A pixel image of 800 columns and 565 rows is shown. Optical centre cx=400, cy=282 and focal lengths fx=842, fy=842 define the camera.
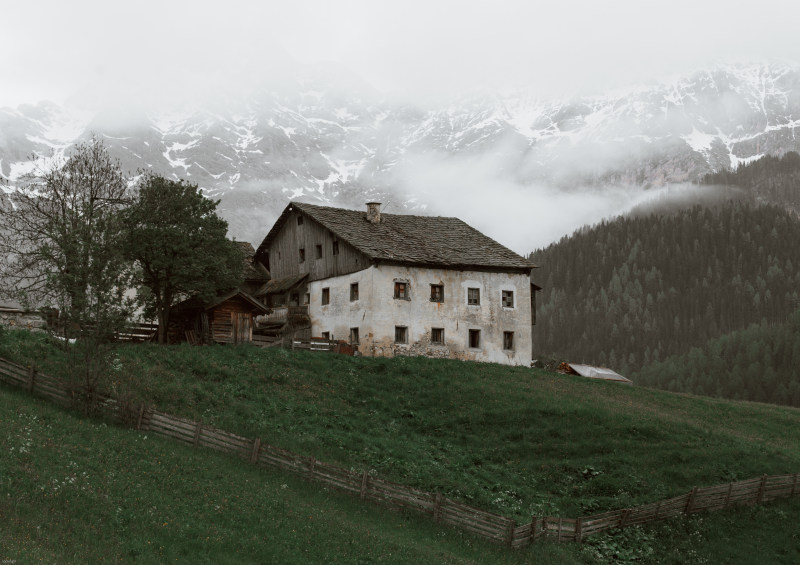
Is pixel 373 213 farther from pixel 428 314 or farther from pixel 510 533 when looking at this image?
pixel 510 533

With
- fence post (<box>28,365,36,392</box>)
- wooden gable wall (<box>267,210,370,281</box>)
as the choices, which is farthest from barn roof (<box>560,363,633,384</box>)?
fence post (<box>28,365,36,392</box>)

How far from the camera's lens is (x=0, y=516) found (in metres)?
21.5

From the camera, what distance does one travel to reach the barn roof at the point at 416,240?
62594mm

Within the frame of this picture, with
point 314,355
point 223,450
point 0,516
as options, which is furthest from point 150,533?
point 314,355

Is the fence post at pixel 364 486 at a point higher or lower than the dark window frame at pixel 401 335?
lower

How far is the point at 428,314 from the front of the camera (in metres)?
A: 61.9

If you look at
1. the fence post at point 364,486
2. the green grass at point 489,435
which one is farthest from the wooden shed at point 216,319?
the fence post at point 364,486

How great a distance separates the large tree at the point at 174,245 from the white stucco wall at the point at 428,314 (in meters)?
9.77

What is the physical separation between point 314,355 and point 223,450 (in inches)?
780

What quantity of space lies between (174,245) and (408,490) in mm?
28953

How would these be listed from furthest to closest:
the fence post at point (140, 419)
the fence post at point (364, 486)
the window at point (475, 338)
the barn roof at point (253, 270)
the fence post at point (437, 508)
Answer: the barn roof at point (253, 270) < the window at point (475, 338) < the fence post at point (140, 419) < the fence post at point (364, 486) < the fence post at point (437, 508)

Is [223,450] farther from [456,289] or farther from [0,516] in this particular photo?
[456,289]

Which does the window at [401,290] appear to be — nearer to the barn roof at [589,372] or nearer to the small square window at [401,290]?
the small square window at [401,290]

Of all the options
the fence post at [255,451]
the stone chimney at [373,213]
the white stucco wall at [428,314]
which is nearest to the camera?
the fence post at [255,451]
